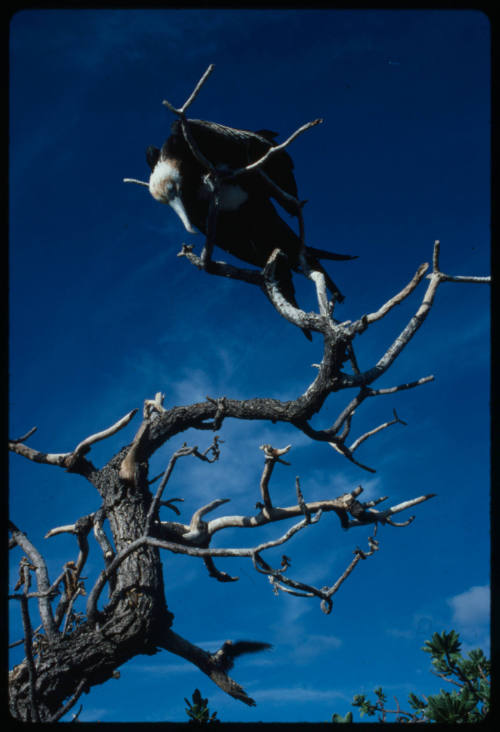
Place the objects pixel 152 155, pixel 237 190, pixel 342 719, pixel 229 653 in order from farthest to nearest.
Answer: pixel 152 155 → pixel 237 190 → pixel 229 653 → pixel 342 719

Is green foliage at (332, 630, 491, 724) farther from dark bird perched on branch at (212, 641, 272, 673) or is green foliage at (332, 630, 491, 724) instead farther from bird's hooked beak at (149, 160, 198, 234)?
bird's hooked beak at (149, 160, 198, 234)

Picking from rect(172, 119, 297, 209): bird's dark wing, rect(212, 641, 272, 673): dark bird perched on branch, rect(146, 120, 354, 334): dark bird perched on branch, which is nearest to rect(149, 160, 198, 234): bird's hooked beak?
rect(146, 120, 354, 334): dark bird perched on branch

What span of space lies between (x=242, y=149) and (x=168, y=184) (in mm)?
584

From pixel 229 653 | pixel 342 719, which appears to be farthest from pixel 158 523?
pixel 342 719

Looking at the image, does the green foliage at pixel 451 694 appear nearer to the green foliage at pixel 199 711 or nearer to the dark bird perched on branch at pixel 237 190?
the green foliage at pixel 199 711

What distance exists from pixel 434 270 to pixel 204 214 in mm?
1792

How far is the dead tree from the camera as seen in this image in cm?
316

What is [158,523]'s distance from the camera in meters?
3.85

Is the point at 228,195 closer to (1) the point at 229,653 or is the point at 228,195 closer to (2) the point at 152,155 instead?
(2) the point at 152,155

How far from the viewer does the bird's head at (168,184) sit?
4027 mm

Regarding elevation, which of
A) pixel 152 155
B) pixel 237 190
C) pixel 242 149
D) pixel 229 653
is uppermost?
pixel 152 155

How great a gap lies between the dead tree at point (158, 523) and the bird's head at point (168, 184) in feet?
1.03
